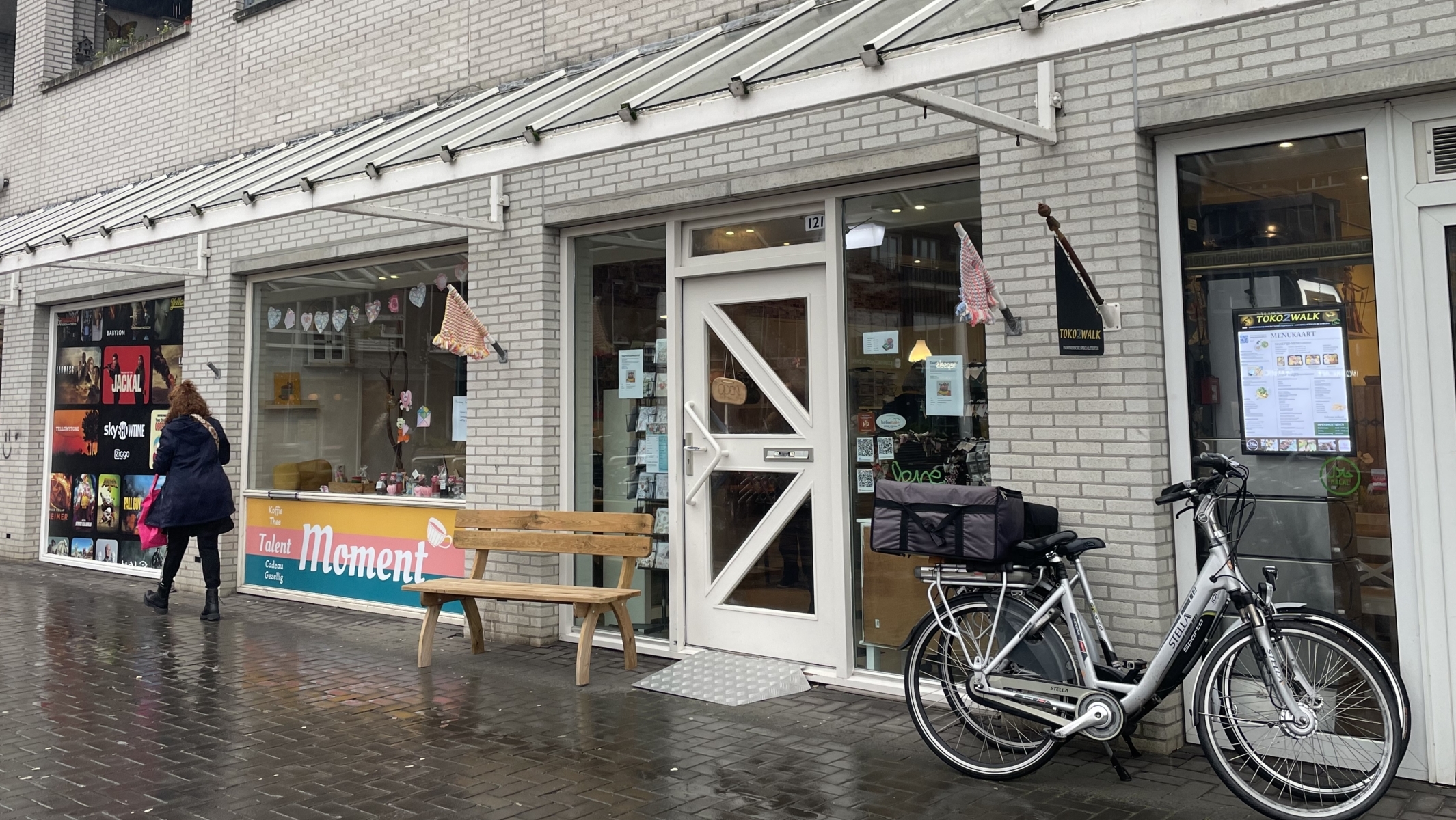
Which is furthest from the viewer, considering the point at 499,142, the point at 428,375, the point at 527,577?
the point at 428,375

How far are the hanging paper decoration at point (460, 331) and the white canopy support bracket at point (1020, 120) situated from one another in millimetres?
3635

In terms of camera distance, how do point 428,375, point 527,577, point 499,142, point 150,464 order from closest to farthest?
1. point 499,142
2. point 527,577
3. point 428,375
4. point 150,464

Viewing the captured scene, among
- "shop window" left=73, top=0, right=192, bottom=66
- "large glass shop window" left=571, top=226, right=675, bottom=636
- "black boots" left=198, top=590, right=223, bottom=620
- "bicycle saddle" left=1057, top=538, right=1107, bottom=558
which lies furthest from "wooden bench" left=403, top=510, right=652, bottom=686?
"shop window" left=73, top=0, right=192, bottom=66

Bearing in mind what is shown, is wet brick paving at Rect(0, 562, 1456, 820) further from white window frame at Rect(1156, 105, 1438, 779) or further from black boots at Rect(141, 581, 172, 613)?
black boots at Rect(141, 581, 172, 613)


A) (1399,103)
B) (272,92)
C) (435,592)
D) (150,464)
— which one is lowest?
(435,592)

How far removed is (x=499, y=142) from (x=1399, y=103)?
4079 millimetres

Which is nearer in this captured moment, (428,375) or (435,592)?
(435,592)

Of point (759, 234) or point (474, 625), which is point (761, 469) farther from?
point (474, 625)

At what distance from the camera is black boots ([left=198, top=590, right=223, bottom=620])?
8.65m

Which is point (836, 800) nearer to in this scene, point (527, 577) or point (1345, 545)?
point (1345, 545)

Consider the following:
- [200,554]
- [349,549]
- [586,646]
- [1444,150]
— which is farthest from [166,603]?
[1444,150]

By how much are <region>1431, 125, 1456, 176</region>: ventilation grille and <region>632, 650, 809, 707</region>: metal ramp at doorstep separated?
383cm

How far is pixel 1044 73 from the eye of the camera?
5348 millimetres

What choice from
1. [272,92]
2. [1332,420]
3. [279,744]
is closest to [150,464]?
[272,92]
